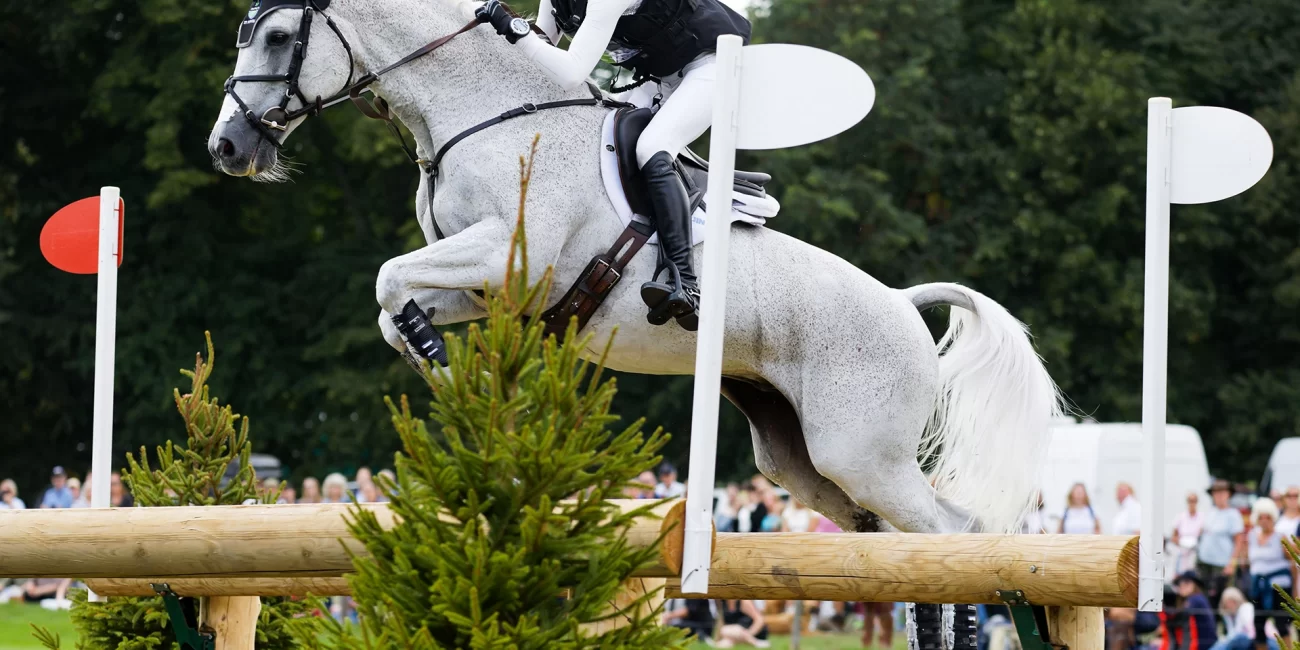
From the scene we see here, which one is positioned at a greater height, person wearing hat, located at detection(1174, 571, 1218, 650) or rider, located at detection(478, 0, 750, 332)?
rider, located at detection(478, 0, 750, 332)

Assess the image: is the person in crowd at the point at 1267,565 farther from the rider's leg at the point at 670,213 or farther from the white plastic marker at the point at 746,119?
the white plastic marker at the point at 746,119

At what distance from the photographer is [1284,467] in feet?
55.1

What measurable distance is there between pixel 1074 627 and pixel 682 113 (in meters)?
1.87

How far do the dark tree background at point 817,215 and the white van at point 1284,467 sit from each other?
17.6ft

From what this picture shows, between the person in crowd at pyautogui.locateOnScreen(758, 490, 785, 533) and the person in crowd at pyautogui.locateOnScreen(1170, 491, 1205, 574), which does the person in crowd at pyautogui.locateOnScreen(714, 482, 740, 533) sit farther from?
the person in crowd at pyautogui.locateOnScreen(1170, 491, 1205, 574)

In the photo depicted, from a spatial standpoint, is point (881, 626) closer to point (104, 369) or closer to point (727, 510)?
point (727, 510)

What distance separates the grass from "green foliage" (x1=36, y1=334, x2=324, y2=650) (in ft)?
15.8

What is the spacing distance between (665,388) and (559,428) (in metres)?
20.4

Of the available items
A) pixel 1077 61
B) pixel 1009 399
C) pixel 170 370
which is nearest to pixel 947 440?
pixel 1009 399

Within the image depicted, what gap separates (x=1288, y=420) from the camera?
2273 cm

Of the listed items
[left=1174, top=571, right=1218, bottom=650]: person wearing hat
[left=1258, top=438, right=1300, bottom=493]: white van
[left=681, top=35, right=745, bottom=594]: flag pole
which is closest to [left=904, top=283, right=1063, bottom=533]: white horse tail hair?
[left=681, top=35, right=745, bottom=594]: flag pole

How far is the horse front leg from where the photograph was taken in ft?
14.3

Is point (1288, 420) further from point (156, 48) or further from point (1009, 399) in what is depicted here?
point (1009, 399)

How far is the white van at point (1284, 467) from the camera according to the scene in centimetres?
1667
